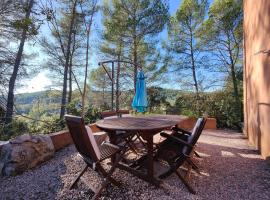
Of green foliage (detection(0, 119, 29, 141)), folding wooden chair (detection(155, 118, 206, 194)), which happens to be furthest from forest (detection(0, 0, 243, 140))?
folding wooden chair (detection(155, 118, 206, 194))

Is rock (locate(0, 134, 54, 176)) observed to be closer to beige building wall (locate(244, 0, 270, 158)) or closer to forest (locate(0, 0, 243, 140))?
beige building wall (locate(244, 0, 270, 158))

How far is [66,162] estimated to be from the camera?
11.9ft

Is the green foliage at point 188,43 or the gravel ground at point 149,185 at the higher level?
the green foliage at point 188,43

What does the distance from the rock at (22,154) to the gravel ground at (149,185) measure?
0.12 meters

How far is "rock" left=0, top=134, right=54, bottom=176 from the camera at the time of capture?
3.26 metres

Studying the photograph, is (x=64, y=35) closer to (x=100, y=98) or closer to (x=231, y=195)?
(x=100, y=98)

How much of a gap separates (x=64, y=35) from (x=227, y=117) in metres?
A: 8.94

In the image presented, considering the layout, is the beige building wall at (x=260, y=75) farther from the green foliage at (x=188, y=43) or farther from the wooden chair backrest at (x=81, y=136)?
the green foliage at (x=188, y=43)

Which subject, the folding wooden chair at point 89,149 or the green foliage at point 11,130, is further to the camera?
the green foliage at point 11,130

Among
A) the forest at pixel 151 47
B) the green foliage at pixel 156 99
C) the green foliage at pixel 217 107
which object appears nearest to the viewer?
the green foliage at pixel 217 107

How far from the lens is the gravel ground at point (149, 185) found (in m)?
2.50

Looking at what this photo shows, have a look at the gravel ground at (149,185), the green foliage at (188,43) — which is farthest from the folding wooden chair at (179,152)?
the green foliage at (188,43)

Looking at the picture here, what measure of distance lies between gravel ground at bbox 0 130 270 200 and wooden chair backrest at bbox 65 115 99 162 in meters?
0.46

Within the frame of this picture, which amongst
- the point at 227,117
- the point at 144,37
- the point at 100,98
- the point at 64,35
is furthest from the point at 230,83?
the point at 64,35
